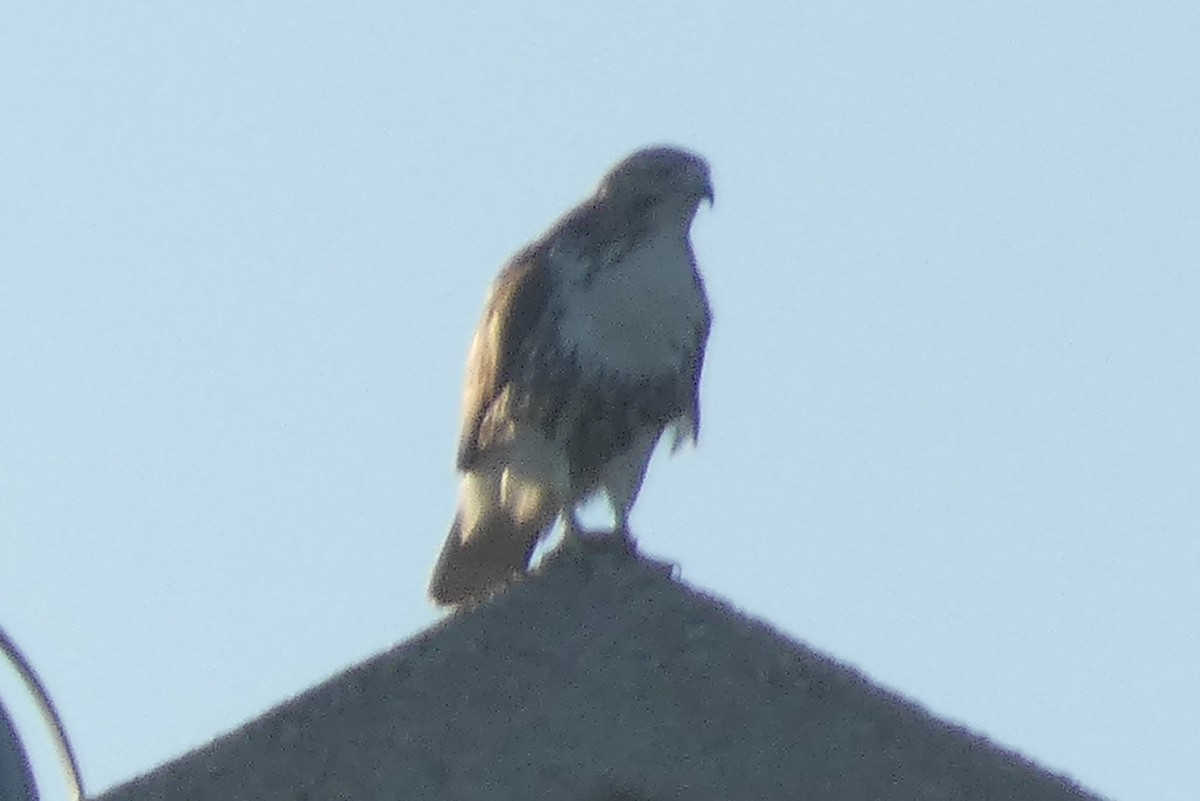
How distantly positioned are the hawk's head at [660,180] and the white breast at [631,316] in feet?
Answer: 0.89

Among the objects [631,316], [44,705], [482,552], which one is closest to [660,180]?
[631,316]

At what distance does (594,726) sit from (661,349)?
3.99 m

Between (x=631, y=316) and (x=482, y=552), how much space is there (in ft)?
3.23

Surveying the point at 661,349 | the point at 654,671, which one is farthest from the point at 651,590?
the point at 661,349

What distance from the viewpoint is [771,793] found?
11.9ft

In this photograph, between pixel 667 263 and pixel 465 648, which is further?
pixel 667 263

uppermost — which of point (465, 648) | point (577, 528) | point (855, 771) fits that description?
point (465, 648)

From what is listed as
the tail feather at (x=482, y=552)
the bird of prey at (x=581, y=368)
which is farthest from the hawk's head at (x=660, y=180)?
the tail feather at (x=482, y=552)

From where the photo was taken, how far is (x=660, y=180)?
787 centimetres

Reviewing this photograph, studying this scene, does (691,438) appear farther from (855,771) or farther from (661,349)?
(855,771)

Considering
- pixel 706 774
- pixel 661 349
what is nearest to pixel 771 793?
pixel 706 774

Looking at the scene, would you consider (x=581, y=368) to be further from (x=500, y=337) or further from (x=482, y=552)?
(x=482, y=552)

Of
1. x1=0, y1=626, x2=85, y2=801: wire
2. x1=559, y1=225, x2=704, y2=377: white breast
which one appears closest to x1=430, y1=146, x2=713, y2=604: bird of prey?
x1=559, y1=225, x2=704, y2=377: white breast

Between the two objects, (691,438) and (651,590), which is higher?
(651,590)
